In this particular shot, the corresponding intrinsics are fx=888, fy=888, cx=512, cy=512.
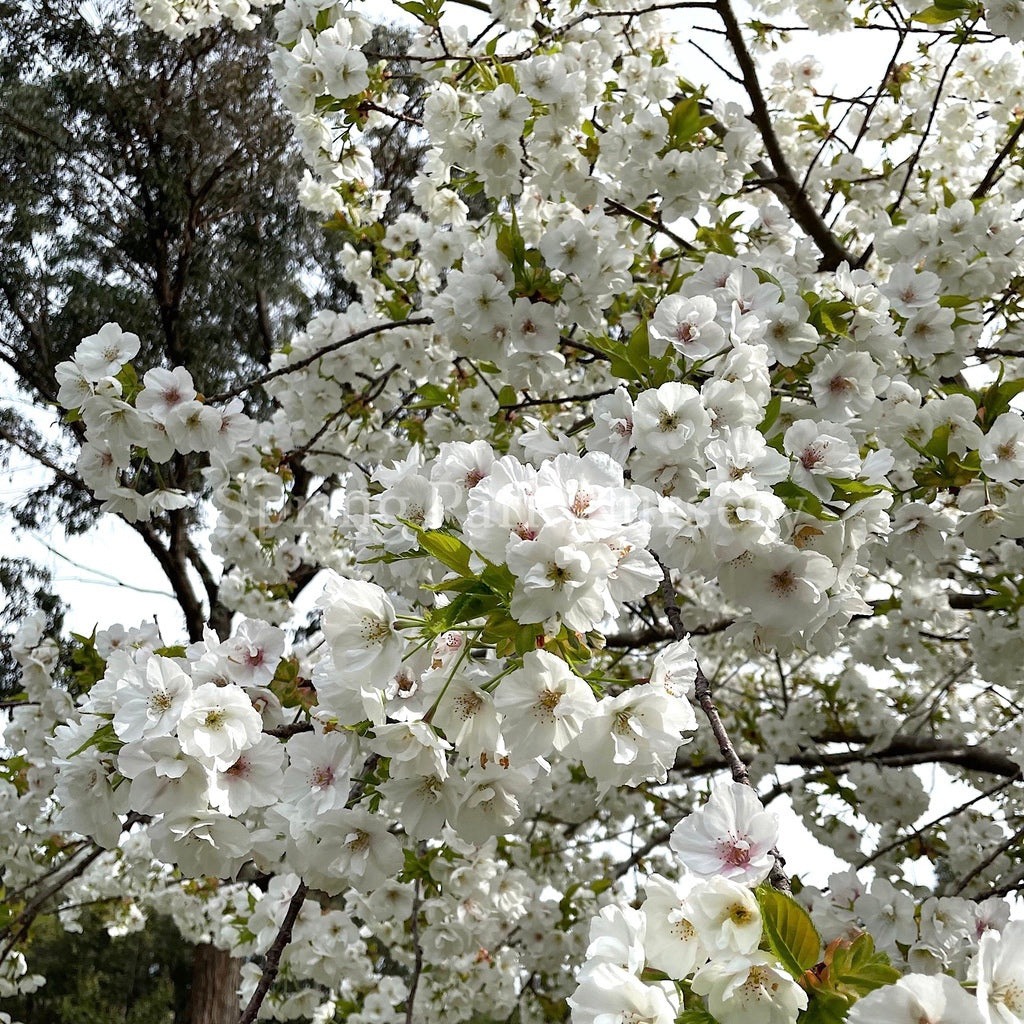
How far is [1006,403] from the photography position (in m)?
1.86

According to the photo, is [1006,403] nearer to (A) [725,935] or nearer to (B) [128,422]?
(A) [725,935]

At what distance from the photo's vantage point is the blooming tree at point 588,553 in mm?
992

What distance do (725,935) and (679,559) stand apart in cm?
56

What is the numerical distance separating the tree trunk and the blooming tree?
6.33 ft

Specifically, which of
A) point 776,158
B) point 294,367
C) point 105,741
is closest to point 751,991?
point 105,741

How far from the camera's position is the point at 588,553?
94 centimetres

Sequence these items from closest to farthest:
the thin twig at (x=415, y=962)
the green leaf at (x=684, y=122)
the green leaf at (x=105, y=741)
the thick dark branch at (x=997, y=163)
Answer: the green leaf at (x=105, y=741), the thin twig at (x=415, y=962), the green leaf at (x=684, y=122), the thick dark branch at (x=997, y=163)

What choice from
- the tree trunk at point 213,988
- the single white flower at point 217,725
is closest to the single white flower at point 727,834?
the single white flower at point 217,725

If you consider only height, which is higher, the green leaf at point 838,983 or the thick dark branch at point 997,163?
the thick dark branch at point 997,163

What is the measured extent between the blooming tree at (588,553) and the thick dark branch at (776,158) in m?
0.02

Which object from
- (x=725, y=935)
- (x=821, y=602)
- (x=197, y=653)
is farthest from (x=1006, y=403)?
(x=197, y=653)

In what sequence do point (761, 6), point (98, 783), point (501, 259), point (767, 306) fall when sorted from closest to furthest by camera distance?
point (98, 783)
point (767, 306)
point (501, 259)
point (761, 6)

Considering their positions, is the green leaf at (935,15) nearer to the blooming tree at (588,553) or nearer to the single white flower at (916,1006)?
the blooming tree at (588,553)

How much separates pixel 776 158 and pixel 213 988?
19.8 feet
